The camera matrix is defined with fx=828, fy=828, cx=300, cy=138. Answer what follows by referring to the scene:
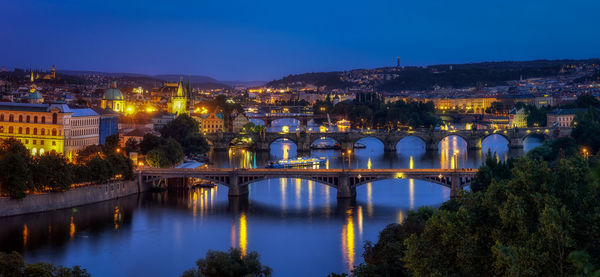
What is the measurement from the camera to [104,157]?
32.0 m

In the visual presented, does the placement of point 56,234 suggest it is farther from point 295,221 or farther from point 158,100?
point 158,100

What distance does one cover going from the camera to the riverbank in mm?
26438

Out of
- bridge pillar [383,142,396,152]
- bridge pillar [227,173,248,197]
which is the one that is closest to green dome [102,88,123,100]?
bridge pillar [383,142,396,152]

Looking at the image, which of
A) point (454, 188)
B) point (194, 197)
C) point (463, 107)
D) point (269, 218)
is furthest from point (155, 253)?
point (463, 107)

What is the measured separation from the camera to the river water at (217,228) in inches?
853

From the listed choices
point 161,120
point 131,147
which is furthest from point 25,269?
point 161,120

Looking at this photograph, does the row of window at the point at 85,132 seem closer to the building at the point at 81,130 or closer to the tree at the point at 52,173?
the building at the point at 81,130

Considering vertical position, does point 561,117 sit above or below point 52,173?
above

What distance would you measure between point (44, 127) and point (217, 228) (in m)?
Result: 15.3

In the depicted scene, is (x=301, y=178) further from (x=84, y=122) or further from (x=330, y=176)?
(x=84, y=122)

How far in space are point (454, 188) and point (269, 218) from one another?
745cm

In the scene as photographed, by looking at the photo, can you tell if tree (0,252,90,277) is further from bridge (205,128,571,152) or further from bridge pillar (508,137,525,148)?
bridge pillar (508,137,525,148)

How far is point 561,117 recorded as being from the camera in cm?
6681

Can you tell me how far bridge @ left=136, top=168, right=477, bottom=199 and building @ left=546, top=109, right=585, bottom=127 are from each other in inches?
1430
